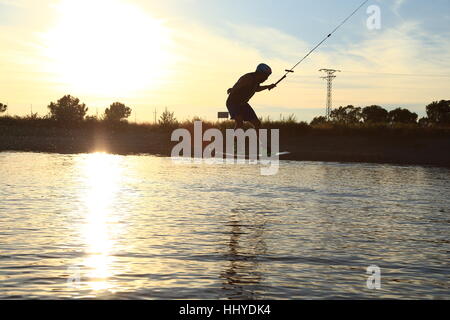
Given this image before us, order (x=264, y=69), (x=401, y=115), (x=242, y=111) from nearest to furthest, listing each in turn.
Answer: (x=264, y=69), (x=242, y=111), (x=401, y=115)

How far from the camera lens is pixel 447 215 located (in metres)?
15.8

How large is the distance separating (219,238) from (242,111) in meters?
7.80

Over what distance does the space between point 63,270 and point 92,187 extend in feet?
37.9

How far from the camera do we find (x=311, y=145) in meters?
44.0

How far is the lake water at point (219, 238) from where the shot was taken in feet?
28.7

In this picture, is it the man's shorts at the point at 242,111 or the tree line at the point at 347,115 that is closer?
the man's shorts at the point at 242,111

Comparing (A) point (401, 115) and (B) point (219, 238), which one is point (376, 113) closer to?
(A) point (401, 115)

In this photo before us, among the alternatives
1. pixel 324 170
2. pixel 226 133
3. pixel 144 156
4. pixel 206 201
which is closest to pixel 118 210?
pixel 206 201

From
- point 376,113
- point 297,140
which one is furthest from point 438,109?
point 297,140

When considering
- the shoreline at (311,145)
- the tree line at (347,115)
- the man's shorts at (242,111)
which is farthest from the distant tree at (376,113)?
the man's shorts at (242,111)

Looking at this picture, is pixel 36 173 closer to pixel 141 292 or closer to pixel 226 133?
pixel 141 292

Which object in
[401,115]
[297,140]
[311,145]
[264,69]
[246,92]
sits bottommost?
[311,145]

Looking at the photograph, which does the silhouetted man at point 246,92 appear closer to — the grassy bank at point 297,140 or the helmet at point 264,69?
the helmet at point 264,69

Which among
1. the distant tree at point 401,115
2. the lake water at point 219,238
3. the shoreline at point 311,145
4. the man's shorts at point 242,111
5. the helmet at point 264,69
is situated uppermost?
the distant tree at point 401,115
